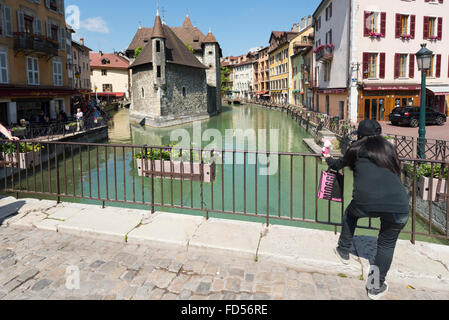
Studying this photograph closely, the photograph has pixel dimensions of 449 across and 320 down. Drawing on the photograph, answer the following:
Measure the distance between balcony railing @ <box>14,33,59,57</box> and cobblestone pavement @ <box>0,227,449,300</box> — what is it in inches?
766

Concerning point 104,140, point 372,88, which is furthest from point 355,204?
point 372,88

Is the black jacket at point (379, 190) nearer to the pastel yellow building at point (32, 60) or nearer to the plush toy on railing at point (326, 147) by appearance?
the plush toy on railing at point (326, 147)

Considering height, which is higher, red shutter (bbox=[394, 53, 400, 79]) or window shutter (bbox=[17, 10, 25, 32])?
window shutter (bbox=[17, 10, 25, 32])

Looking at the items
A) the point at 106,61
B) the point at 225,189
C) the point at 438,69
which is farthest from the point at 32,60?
the point at 106,61

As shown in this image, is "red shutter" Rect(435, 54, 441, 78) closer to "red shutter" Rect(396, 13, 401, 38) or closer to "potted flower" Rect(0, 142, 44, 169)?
"red shutter" Rect(396, 13, 401, 38)

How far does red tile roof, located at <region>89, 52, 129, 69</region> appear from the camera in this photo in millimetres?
65000

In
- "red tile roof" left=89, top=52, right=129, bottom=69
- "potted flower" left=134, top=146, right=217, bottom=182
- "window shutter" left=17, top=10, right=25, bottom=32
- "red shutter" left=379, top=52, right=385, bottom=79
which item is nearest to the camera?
"potted flower" left=134, top=146, right=217, bottom=182

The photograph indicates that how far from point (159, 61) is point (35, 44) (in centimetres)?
1232

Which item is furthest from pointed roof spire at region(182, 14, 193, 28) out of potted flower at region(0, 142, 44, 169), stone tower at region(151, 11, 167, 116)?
potted flower at region(0, 142, 44, 169)

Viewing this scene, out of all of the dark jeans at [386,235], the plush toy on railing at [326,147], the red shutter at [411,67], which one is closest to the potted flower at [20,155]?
the plush toy on railing at [326,147]

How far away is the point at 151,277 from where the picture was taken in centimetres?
364

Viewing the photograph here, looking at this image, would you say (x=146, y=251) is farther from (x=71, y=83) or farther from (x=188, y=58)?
(x=188, y=58)

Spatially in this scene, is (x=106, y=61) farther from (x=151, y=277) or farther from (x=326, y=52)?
(x=151, y=277)
